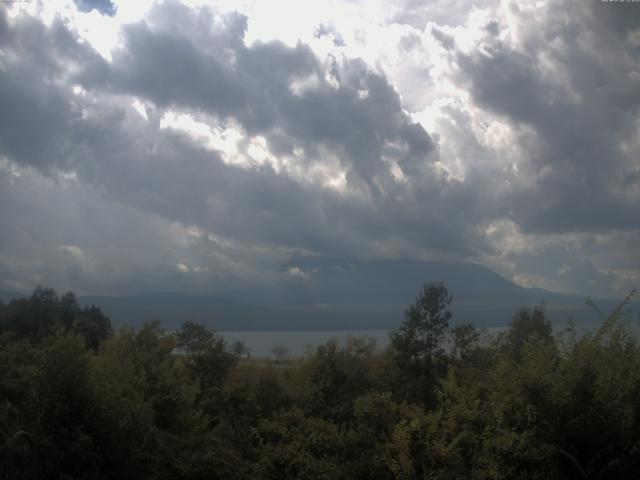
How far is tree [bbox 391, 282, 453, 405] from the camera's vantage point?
Result: 84.6ft

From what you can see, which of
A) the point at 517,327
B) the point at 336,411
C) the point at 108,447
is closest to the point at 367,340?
the point at 517,327

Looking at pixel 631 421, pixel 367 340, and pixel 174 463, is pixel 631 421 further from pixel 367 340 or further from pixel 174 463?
pixel 367 340

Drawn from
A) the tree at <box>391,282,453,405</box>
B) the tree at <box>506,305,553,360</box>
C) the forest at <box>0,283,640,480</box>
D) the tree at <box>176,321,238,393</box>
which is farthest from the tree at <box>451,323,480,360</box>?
the tree at <box>176,321,238,393</box>

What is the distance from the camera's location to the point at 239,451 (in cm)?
1578

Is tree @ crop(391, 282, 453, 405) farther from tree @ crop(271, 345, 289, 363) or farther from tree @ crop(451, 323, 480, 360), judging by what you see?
tree @ crop(271, 345, 289, 363)

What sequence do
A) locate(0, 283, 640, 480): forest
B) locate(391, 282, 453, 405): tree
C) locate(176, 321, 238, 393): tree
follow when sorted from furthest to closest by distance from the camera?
locate(176, 321, 238, 393): tree, locate(391, 282, 453, 405): tree, locate(0, 283, 640, 480): forest

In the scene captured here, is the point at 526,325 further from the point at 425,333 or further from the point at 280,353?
the point at 280,353

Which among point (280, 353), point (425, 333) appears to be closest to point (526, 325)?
point (425, 333)

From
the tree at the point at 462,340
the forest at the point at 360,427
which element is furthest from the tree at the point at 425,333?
the forest at the point at 360,427

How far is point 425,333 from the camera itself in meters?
26.0

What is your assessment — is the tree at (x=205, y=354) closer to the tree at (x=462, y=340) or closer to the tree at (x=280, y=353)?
the tree at (x=280, y=353)

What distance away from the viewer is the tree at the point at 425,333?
25800 mm

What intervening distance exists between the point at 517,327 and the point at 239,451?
1600 centimetres

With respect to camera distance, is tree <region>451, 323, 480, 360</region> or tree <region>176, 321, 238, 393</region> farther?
tree <region>176, 321, 238, 393</region>
